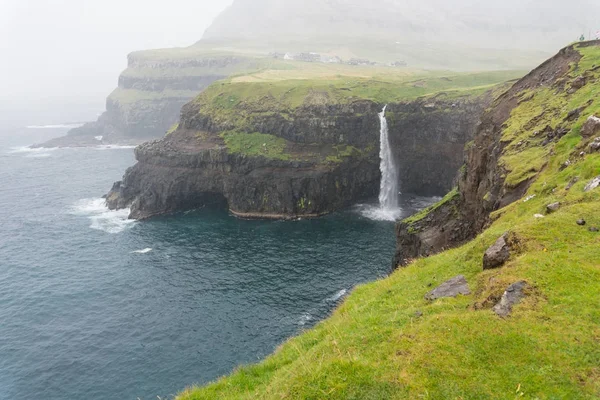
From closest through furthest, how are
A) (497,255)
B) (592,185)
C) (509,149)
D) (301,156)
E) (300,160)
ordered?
(497,255)
(592,185)
(509,149)
(300,160)
(301,156)

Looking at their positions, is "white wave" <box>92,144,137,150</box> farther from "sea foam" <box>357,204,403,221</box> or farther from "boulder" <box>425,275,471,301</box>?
"boulder" <box>425,275,471,301</box>

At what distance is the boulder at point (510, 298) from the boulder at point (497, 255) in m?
2.85

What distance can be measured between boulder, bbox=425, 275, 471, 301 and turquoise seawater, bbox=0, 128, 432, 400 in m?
26.6

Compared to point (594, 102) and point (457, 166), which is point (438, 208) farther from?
point (457, 166)

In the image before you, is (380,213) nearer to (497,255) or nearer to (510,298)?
(497,255)

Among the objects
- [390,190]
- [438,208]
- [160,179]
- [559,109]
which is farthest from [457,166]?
[160,179]

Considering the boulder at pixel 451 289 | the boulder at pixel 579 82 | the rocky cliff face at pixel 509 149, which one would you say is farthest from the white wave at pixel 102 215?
the boulder at pixel 579 82

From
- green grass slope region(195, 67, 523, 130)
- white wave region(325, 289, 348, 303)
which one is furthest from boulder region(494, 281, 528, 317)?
green grass slope region(195, 67, 523, 130)

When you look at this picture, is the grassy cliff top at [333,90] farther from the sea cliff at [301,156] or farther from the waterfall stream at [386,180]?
the waterfall stream at [386,180]

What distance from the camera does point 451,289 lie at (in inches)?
806

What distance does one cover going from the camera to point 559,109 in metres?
39.2

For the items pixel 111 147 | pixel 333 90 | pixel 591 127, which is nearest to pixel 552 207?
pixel 591 127

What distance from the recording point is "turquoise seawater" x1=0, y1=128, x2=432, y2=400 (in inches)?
1698

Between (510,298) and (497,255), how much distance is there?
12.0ft
